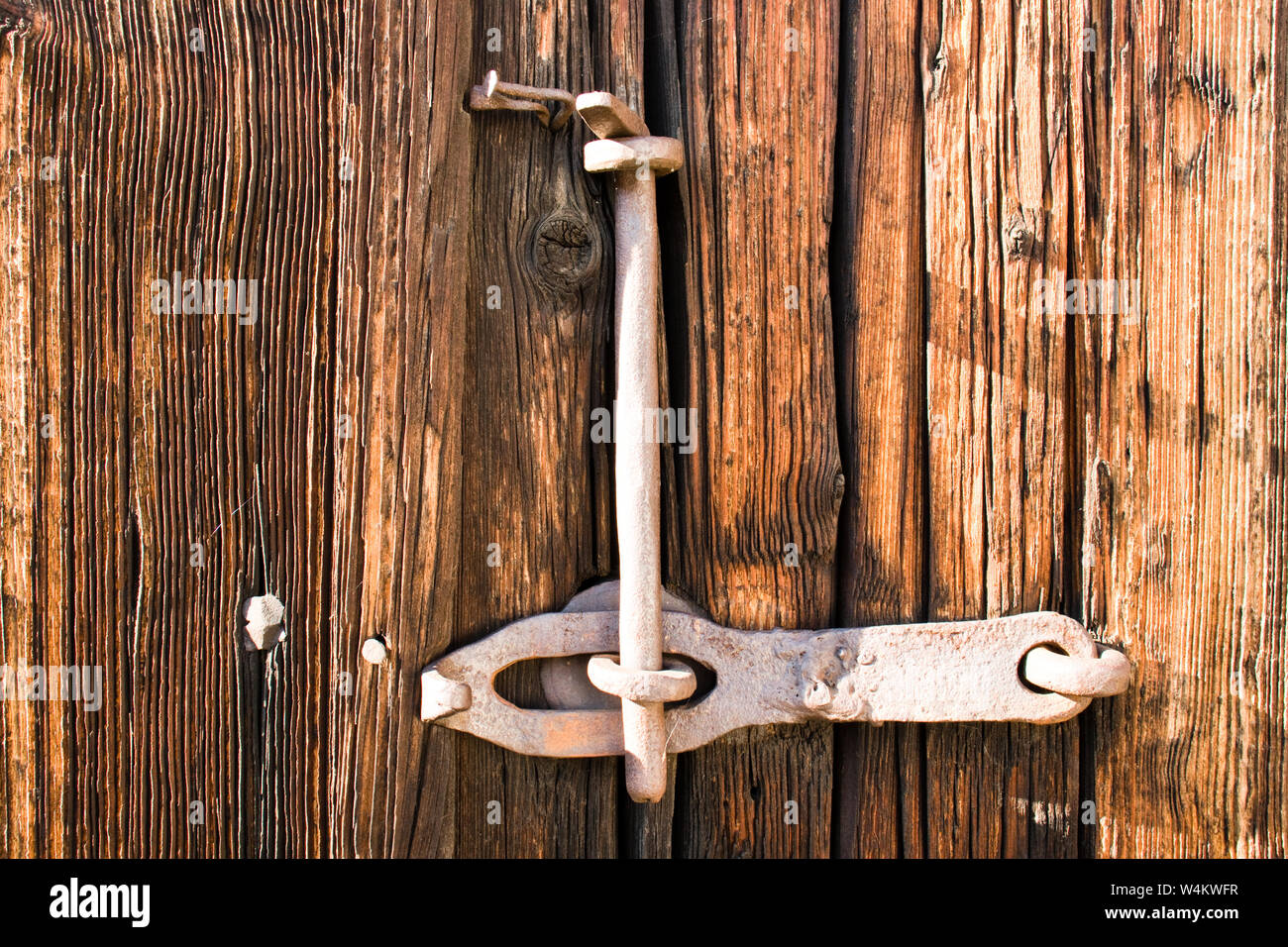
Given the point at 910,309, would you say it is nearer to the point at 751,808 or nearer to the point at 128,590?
the point at 751,808

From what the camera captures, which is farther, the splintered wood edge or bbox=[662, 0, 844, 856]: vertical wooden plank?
bbox=[662, 0, 844, 856]: vertical wooden plank

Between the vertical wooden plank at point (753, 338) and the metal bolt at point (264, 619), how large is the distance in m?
0.57

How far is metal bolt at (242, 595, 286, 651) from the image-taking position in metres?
1.17

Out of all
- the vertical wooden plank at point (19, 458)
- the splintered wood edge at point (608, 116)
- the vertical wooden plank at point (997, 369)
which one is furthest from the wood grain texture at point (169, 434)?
the vertical wooden plank at point (997, 369)

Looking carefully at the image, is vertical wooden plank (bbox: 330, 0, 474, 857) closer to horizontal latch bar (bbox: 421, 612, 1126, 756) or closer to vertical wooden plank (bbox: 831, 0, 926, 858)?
horizontal latch bar (bbox: 421, 612, 1126, 756)

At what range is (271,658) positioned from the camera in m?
1.18

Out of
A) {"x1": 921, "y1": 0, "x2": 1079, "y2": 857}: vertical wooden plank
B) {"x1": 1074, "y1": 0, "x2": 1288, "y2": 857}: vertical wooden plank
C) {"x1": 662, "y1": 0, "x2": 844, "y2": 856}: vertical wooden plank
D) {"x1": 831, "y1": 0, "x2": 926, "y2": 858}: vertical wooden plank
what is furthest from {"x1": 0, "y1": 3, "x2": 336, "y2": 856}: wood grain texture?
{"x1": 1074, "y1": 0, "x2": 1288, "y2": 857}: vertical wooden plank

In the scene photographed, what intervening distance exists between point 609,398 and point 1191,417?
846 mm

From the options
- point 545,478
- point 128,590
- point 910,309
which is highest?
point 910,309

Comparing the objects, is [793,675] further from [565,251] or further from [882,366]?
[565,251]

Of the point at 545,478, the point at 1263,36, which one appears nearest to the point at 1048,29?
the point at 1263,36

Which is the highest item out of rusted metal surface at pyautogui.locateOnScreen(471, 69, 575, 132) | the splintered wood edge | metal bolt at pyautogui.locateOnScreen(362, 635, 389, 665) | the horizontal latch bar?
rusted metal surface at pyautogui.locateOnScreen(471, 69, 575, 132)

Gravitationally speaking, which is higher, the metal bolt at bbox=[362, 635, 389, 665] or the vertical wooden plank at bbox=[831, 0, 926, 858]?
the vertical wooden plank at bbox=[831, 0, 926, 858]
